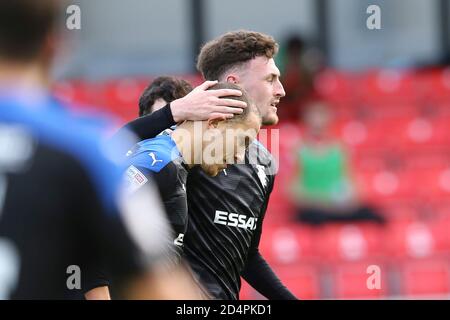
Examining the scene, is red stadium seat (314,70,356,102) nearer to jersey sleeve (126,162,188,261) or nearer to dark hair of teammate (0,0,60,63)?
jersey sleeve (126,162,188,261)

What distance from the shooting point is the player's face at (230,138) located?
3.10 meters

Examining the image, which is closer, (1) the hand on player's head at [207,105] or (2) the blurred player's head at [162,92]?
(1) the hand on player's head at [207,105]

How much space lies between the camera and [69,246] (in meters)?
1.84

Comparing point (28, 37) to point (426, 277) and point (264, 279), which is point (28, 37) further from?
point (426, 277)

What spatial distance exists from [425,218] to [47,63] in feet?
24.4

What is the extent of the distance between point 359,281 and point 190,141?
4841mm

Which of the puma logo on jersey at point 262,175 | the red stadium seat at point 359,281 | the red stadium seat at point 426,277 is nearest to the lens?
the puma logo on jersey at point 262,175

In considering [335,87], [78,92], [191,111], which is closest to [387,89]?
[335,87]

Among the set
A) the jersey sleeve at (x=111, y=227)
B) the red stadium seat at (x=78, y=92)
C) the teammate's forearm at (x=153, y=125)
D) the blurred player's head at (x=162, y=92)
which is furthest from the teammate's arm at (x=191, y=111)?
the red stadium seat at (x=78, y=92)

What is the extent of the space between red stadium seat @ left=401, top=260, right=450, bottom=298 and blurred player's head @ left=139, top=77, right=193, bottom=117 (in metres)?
4.23

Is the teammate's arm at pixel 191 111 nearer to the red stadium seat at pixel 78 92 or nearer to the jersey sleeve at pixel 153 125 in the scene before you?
the jersey sleeve at pixel 153 125

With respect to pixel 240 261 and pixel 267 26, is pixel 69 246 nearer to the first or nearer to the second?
pixel 240 261
